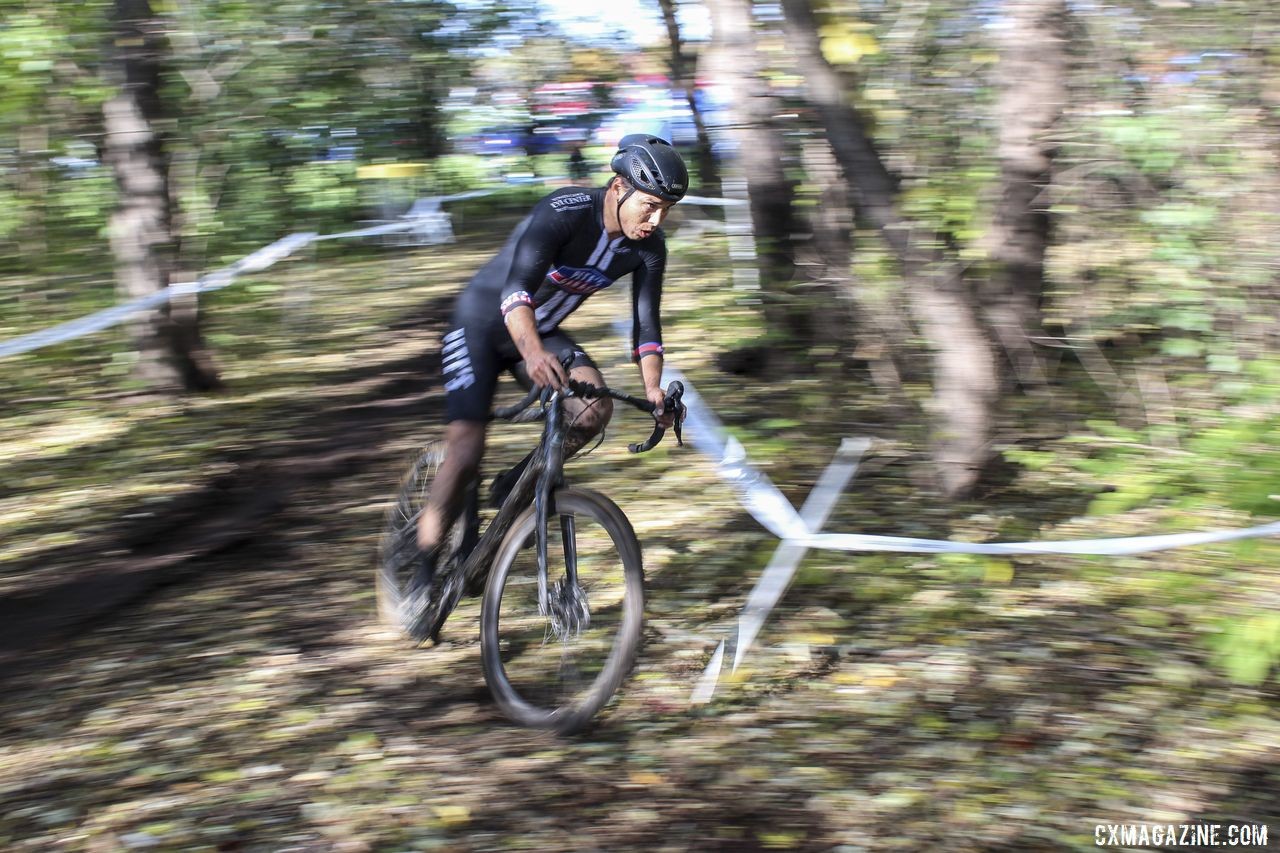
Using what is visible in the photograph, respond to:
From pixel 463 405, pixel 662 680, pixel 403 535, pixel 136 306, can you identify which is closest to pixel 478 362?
pixel 463 405

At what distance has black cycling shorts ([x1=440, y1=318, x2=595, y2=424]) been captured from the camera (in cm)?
466

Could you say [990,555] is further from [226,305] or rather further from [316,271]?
[316,271]

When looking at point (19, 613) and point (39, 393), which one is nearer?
point (19, 613)

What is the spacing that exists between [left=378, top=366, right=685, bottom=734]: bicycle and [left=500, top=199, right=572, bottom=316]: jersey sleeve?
389mm

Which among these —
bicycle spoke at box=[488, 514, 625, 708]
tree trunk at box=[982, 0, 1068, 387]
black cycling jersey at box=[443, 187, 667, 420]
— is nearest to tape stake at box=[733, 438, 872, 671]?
bicycle spoke at box=[488, 514, 625, 708]

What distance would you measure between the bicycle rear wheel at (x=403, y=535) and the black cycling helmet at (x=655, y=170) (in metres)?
1.70

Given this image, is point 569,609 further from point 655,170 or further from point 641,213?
point 655,170

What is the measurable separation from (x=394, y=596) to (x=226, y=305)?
19.6 ft

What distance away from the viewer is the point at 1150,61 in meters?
6.16

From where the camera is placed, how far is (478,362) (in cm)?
467

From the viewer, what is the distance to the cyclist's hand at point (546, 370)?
407 cm

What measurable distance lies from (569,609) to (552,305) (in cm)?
125

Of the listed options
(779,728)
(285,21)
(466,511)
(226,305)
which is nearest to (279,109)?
(285,21)

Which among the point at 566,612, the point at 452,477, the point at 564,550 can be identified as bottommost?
the point at 566,612
